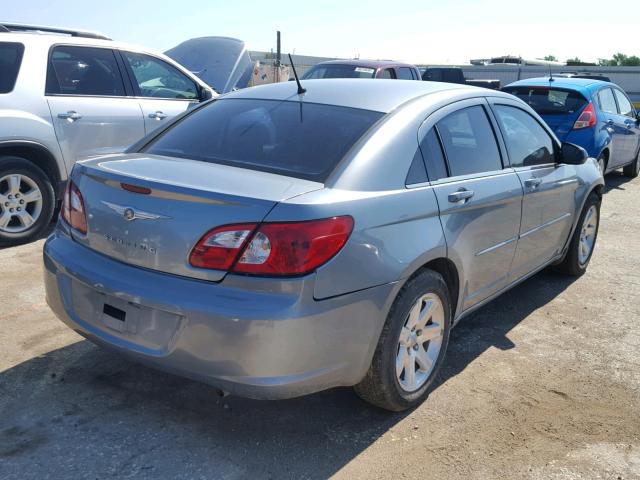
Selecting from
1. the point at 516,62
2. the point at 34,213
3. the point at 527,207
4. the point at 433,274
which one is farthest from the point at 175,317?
the point at 516,62

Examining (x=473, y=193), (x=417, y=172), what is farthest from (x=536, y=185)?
(x=417, y=172)

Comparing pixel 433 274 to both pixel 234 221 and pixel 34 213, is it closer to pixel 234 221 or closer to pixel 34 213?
pixel 234 221

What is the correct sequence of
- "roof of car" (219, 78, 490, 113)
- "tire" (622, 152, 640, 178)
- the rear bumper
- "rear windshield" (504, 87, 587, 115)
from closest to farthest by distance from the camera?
the rear bumper, "roof of car" (219, 78, 490, 113), "rear windshield" (504, 87, 587, 115), "tire" (622, 152, 640, 178)

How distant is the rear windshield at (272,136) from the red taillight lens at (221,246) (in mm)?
518

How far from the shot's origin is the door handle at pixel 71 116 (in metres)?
6.01

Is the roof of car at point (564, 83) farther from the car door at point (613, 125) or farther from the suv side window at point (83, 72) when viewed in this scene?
the suv side window at point (83, 72)

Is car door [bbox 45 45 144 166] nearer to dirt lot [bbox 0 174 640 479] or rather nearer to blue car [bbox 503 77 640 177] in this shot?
dirt lot [bbox 0 174 640 479]

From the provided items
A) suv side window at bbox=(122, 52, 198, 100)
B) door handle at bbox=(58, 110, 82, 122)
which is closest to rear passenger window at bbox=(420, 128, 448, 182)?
door handle at bbox=(58, 110, 82, 122)

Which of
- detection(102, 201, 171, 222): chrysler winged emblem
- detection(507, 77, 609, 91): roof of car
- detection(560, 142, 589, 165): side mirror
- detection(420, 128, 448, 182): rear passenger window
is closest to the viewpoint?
detection(102, 201, 171, 222): chrysler winged emblem

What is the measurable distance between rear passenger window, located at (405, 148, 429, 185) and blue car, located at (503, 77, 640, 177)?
638cm

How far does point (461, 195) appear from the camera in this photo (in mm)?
3451

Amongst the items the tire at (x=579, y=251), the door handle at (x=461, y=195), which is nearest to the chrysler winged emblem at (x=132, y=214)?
the door handle at (x=461, y=195)

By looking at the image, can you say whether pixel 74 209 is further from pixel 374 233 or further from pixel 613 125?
pixel 613 125

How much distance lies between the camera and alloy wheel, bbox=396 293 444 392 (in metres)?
3.19
